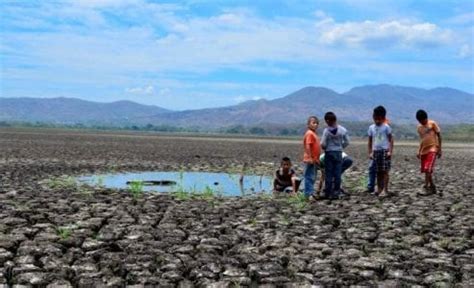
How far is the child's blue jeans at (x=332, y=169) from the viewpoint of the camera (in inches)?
585

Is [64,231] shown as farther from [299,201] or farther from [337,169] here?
[337,169]

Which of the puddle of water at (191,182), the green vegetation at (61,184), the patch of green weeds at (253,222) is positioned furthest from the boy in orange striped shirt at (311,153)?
the green vegetation at (61,184)

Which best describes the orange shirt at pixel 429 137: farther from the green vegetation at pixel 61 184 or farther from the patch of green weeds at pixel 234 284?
the green vegetation at pixel 61 184

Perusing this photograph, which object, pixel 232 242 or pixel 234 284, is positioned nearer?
pixel 234 284

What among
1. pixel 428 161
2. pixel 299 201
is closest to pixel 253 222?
pixel 299 201

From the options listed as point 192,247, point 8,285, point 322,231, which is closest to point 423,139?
point 322,231

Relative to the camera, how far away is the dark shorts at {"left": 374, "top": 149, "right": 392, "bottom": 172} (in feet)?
49.7

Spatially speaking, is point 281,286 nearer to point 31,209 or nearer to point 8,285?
point 8,285

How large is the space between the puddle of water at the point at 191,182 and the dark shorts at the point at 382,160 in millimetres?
4321

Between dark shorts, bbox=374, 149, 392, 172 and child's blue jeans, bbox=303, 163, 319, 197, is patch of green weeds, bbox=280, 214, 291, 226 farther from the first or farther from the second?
dark shorts, bbox=374, 149, 392, 172

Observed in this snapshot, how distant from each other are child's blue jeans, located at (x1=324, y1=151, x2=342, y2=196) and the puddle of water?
11.9ft

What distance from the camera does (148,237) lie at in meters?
9.73

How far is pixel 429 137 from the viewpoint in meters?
15.6

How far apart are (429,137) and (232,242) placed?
8068mm
